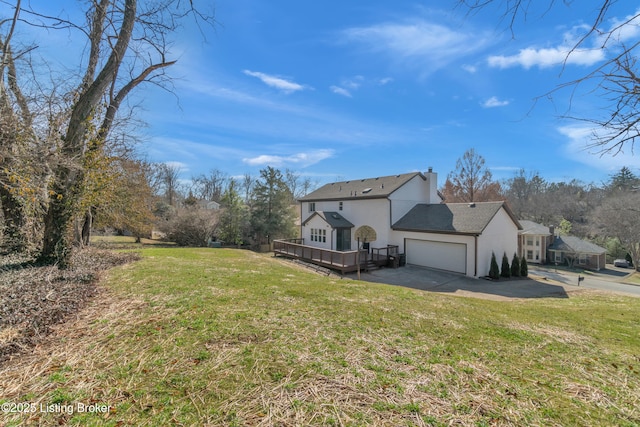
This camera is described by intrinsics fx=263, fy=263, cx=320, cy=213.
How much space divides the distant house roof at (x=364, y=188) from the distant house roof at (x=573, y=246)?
22536 mm

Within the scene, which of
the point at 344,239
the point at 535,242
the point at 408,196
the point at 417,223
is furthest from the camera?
the point at 535,242

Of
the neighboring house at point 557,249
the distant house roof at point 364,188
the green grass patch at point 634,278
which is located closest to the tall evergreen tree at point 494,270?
the distant house roof at point 364,188

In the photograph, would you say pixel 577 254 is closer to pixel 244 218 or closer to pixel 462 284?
pixel 462 284

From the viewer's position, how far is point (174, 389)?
233 centimetres

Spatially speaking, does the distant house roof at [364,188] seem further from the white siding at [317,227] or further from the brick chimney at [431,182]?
the white siding at [317,227]

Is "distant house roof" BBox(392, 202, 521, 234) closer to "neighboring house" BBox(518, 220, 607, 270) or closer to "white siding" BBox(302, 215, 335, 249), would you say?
"white siding" BBox(302, 215, 335, 249)

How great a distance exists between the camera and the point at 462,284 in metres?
13.4

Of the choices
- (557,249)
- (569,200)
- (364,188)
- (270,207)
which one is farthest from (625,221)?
(270,207)

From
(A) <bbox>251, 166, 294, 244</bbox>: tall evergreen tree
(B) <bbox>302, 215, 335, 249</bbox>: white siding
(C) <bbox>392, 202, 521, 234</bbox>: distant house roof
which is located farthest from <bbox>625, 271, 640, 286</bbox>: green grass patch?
(A) <bbox>251, 166, 294, 244</bbox>: tall evergreen tree

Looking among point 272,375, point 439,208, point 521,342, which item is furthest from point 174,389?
point 439,208

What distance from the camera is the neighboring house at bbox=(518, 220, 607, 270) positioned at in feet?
94.0

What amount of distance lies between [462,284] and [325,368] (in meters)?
13.0

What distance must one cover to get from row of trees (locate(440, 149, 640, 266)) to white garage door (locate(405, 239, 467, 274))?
1185 cm

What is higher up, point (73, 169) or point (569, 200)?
point (569, 200)
